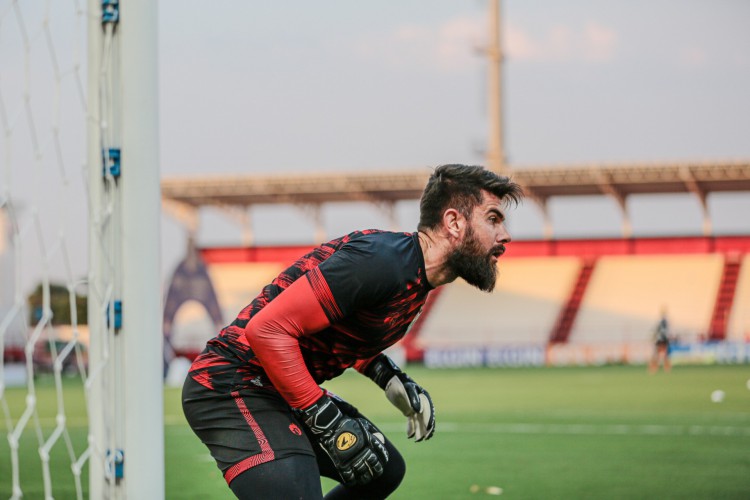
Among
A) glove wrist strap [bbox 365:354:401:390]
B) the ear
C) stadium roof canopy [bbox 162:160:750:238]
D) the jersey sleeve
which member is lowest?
stadium roof canopy [bbox 162:160:750:238]

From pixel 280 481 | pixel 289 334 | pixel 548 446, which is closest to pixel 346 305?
pixel 289 334

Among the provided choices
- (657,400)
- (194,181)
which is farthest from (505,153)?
(657,400)

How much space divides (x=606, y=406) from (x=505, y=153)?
88.2 feet

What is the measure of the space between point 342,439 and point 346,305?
1.47ft

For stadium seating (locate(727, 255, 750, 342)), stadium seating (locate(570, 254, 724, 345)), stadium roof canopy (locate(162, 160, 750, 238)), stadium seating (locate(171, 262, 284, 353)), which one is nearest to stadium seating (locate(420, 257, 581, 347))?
stadium seating (locate(570, 254, 724, 345))

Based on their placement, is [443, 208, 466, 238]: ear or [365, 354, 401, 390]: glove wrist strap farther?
[365, 354, 401, 390]: glove wrist strap

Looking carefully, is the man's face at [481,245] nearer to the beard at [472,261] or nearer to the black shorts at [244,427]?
the beard at [472,261]

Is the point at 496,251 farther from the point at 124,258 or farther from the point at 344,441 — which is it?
the point at 124,258

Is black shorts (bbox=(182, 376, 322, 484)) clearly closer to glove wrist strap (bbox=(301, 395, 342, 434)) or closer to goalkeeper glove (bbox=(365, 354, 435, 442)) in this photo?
glove wrist strap (bbox=(301, 395, 342, 434))

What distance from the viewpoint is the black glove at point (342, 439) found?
3482 mm

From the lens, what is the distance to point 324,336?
3.74m

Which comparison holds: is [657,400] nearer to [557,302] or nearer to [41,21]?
[41,21]

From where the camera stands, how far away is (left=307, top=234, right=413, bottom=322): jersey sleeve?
11.3ft

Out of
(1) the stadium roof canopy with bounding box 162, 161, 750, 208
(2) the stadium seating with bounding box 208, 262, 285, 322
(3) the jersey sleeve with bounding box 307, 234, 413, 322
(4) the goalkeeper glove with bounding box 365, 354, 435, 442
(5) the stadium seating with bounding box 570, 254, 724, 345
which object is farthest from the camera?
(2) the stadium seating with bounding box 208, 262, 285, 322
